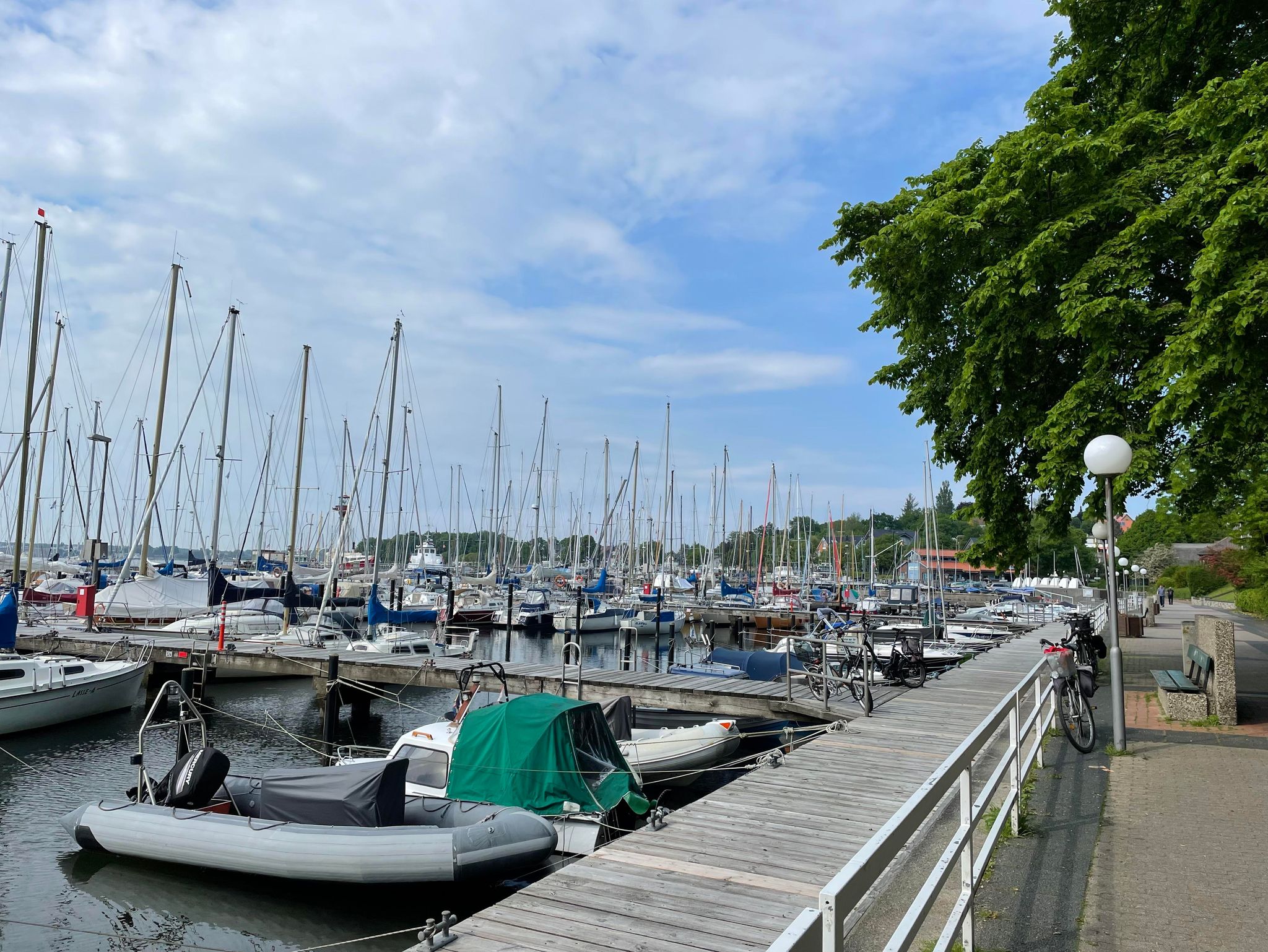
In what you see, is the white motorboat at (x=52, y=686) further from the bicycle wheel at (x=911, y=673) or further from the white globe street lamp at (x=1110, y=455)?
the white globe street lamp at (x=1110, y=455)

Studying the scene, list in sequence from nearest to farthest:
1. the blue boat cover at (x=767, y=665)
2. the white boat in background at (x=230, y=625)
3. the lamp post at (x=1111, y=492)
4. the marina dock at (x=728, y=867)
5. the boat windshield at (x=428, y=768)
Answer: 1. the marina dock at (x=728, y=867)
2. the lamp post at (x=1111, y=492)
3. the boat windshield at (x=428, y=768)
4. the blue boat cover at (x=767, y=665)
5. the white boat in background at (x=230, y=625)

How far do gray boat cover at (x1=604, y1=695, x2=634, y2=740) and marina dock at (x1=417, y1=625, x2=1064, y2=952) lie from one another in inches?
200

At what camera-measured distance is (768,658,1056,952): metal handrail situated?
8.55 feet

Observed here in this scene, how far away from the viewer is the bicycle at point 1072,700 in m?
11.1

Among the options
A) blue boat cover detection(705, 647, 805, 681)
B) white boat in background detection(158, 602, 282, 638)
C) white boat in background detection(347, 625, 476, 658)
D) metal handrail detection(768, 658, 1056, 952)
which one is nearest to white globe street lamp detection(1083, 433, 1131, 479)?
metal handrail detection(768, 658, 1056, 952)

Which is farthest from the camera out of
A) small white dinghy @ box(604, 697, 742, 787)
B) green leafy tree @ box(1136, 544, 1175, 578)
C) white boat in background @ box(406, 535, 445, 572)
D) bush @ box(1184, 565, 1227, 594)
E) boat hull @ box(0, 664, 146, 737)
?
green leafy tree @ box(1136, 544, 1175, 578)

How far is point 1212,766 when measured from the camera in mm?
10305

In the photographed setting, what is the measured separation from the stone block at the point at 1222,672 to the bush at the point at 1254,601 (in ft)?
115

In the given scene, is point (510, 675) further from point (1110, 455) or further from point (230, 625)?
point (230, 625)

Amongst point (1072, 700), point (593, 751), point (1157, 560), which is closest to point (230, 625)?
point (593, 751)

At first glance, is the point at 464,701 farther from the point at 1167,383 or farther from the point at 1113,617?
the point at 1167,383

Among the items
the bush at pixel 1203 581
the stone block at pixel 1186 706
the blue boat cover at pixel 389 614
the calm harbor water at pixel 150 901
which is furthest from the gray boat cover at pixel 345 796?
the bush at pixel 1203 581

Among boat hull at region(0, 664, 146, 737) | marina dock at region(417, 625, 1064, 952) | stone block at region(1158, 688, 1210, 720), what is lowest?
boat hull at region(0, 664, 146, 737)

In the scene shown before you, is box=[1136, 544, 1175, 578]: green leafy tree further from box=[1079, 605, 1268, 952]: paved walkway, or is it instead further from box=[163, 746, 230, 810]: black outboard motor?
box=[163, 746, 230, 810]: black outboard motor
